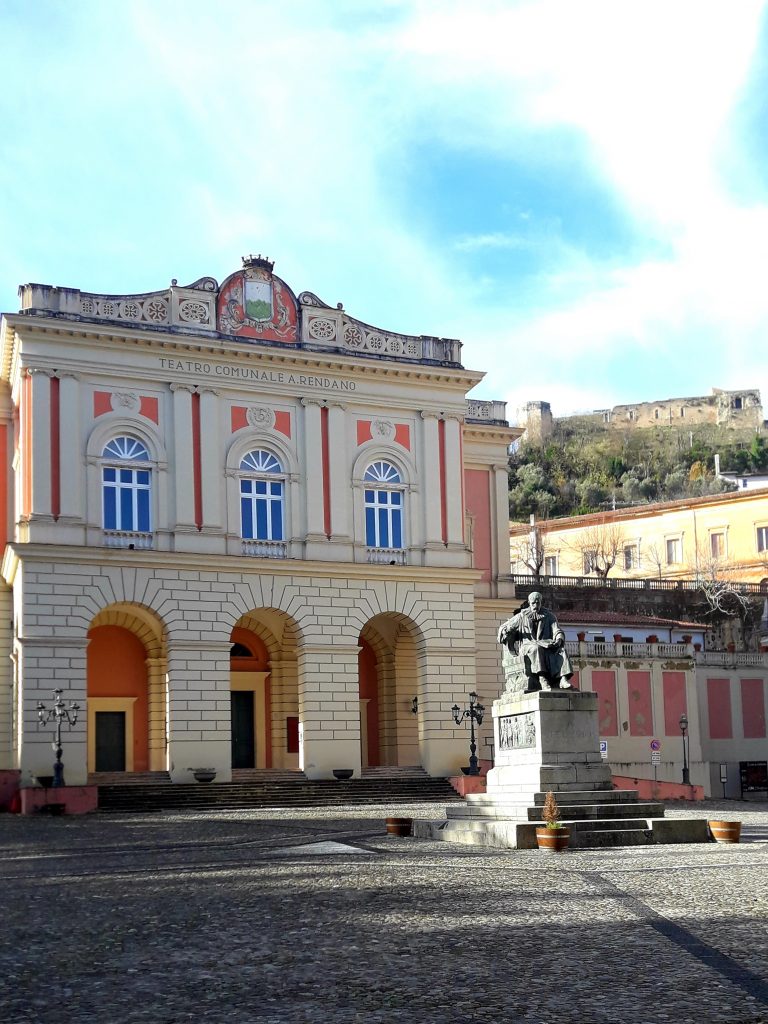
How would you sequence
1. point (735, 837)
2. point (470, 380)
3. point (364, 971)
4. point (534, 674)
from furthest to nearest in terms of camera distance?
point (470, 380), point (534, 674), point (735, 837), point (364, 971)

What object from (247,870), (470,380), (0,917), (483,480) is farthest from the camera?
(483,480)

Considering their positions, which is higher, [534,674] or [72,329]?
[72,329]

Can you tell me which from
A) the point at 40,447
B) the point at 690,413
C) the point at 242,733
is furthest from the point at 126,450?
the point at 690,413

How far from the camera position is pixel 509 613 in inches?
1735

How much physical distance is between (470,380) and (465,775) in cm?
1230

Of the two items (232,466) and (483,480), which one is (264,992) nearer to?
(232,466)

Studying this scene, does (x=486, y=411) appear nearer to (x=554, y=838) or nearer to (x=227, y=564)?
(x=227, y=564)

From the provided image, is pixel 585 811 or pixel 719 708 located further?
pixel 719 708

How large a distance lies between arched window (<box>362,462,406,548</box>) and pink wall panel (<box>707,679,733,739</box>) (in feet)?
41.9

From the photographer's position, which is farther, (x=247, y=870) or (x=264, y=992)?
(x=247, y=870)

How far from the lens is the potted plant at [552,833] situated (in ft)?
59.1

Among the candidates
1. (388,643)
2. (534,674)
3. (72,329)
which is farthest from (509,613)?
(534,674)

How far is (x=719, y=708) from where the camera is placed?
4584 centimetres

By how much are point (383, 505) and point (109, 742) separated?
10511 millimetres
